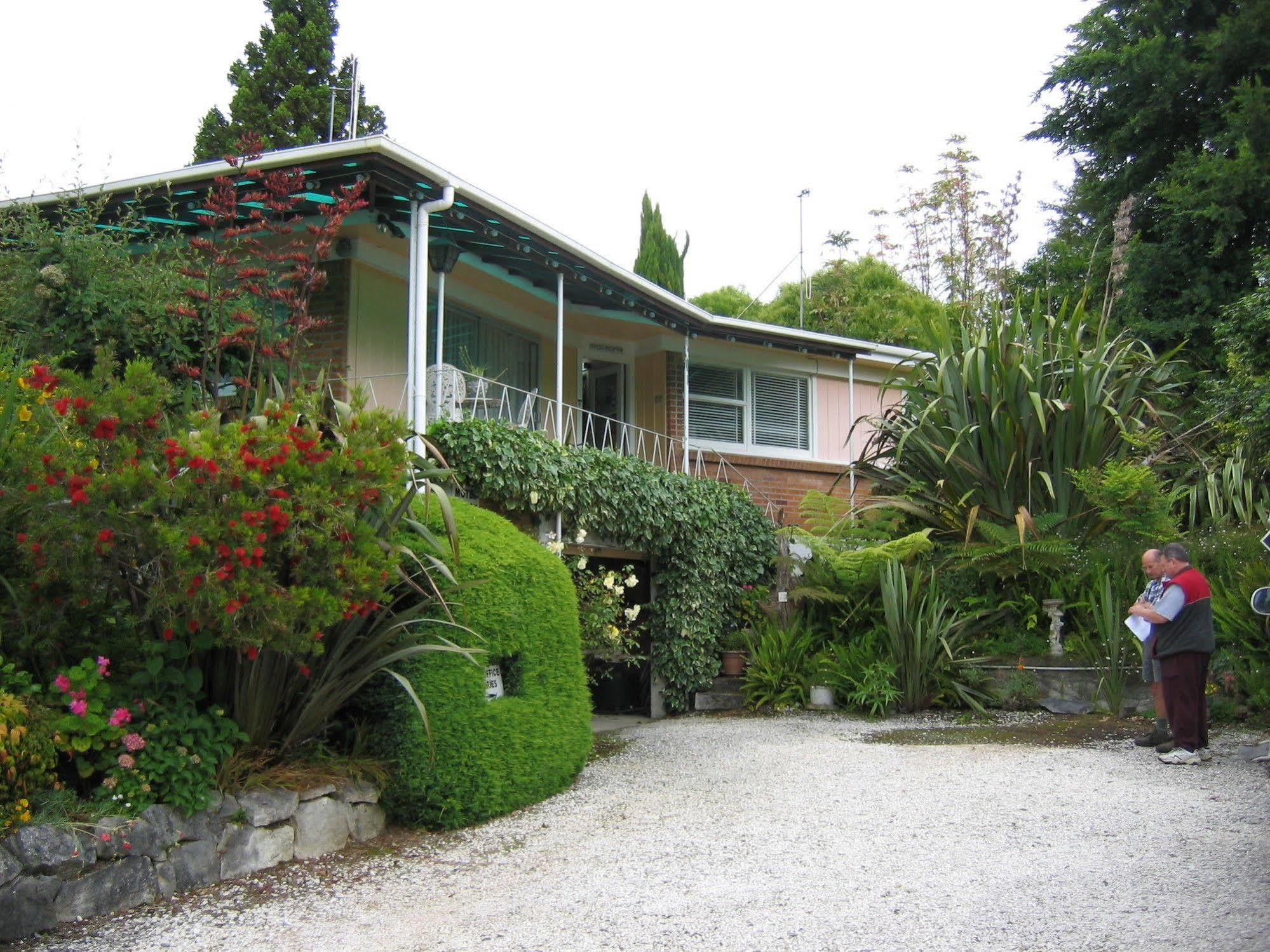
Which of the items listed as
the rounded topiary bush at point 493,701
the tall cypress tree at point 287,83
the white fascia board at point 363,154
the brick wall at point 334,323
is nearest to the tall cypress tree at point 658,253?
the tall cypress tree at point 287,83

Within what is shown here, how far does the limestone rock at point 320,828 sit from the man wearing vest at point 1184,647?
5.22 m

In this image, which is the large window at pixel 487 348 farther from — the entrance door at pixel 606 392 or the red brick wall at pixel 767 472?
the red brick wall at pixel 767 472

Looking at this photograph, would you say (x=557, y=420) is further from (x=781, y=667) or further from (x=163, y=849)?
(x=163, y=849)

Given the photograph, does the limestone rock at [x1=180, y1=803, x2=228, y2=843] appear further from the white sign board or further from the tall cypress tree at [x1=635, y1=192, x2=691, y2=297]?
the tall cypress tree at [x1=635, y1=192, x2=691, y2=297]

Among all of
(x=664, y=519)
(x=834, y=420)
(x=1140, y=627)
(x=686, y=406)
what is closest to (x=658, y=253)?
(x=834, y=420)

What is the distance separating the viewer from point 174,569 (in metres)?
4.79

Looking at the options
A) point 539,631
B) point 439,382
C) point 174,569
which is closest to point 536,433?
point 439,382

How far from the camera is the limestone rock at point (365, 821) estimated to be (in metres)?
6.02

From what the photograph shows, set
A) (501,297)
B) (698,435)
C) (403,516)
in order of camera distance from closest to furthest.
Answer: (403,516)
(501,297)
(698,435)

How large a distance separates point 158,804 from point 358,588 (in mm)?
1272

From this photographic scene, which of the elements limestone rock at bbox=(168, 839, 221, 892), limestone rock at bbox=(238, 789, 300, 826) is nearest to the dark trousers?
limestone rock at bbox=(238, 789, 300, 826)

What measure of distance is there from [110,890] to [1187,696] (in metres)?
6.47

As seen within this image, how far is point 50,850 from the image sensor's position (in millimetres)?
4578

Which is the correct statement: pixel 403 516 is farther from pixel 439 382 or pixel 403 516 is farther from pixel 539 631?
pixel 439 382
